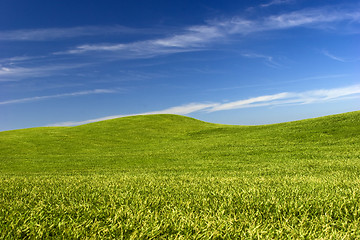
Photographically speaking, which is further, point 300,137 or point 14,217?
point 300,137

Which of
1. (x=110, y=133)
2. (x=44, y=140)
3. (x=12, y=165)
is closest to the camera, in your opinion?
(x=12, y=165)

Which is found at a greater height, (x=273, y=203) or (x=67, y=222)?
(x=67, y=222)

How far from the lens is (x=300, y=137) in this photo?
27.1 metres

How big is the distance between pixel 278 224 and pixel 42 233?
2.22 meters

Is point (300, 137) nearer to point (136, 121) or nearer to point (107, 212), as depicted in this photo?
point (107, 212)

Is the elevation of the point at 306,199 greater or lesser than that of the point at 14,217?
lesser

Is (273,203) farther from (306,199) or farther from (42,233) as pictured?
(42,233)

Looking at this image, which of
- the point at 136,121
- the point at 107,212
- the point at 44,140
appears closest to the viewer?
the point at 107,212

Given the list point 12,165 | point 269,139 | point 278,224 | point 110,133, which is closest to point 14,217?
point 278,224

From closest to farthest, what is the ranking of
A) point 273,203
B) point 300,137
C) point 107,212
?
1. point 107,212
2. point 273,203
3. point 300,137

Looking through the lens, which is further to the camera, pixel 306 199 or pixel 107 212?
pixel 306 199

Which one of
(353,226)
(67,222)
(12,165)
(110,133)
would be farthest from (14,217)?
(110,133)

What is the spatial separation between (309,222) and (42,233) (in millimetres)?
2553

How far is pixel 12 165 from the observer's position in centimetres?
2047
